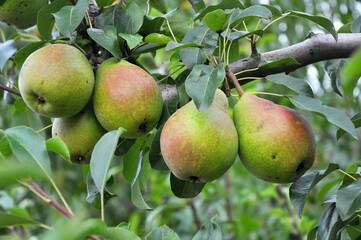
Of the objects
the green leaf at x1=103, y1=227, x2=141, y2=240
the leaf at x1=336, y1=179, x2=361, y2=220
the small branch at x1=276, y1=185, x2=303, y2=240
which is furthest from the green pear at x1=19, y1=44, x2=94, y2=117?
the small branch at x1=276, y1=185, x2=303, y2=240

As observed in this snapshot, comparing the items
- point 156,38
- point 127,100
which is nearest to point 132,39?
point 156,38

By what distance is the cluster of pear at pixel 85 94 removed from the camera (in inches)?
45.2

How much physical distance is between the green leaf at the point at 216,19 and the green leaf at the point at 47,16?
0.50m

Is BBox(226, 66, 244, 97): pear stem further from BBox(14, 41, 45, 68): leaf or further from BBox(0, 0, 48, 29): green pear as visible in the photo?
BBox(0, 0, 48, 29): green pear

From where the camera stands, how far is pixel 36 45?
141 centimetres

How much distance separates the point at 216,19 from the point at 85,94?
0.41 m

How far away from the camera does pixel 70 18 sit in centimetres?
120

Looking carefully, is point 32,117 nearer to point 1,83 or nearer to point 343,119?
point 1,83

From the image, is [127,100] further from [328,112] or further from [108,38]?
[328,112]

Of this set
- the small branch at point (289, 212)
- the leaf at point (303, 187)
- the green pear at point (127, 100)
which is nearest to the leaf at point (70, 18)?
A: the green pear at point (127, 100)

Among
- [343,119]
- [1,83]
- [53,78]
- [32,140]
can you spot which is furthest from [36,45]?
[343,119]

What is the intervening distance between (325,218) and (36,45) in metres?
1.04

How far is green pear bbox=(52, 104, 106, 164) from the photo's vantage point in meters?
1.24

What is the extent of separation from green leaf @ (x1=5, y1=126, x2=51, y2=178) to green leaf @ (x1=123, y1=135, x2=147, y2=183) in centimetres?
55
